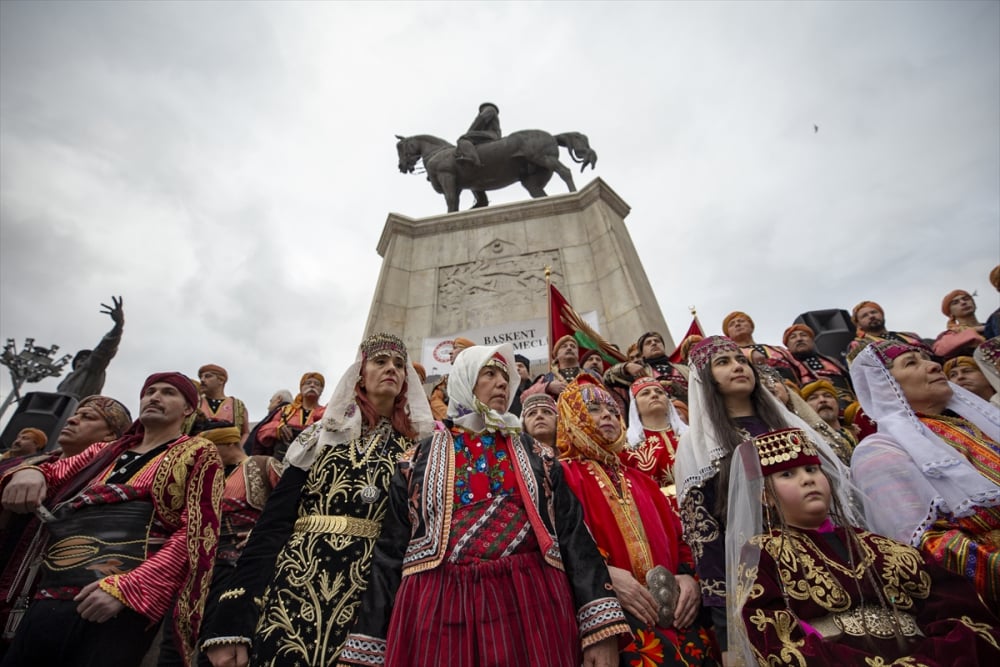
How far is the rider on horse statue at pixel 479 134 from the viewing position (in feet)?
36.8

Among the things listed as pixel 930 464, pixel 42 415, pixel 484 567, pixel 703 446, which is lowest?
pixel 484 567

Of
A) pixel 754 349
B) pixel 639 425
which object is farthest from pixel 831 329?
pixel 639 425

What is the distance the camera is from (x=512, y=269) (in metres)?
8.90

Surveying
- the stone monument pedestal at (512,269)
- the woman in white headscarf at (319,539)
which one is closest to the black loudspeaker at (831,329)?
the stone monument pedestal at (512,269)

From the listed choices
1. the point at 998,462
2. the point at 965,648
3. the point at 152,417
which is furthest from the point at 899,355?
the point at 152,417

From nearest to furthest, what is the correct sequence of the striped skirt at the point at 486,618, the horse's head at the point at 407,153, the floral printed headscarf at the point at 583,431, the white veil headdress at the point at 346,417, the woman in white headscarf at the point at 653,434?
the striped skirt at the point at 486,618
the white veil headdress at the point at 346,417
the floral printed headscarf at the point at 583,431
the woman in white headscarf at the point at 653,434
the horse's head at the point at 407,153

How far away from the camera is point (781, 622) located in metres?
1.69

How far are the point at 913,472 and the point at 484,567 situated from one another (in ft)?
6.46

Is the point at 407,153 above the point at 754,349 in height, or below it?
above

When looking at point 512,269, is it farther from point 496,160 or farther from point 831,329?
point 831,329

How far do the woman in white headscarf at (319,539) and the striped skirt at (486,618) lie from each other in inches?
13.5

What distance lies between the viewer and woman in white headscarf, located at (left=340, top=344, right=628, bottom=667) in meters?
1.71

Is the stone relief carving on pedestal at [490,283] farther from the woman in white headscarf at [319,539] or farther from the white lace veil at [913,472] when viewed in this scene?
the white lace veil at [913,472]

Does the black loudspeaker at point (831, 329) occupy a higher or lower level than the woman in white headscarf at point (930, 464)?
higher
